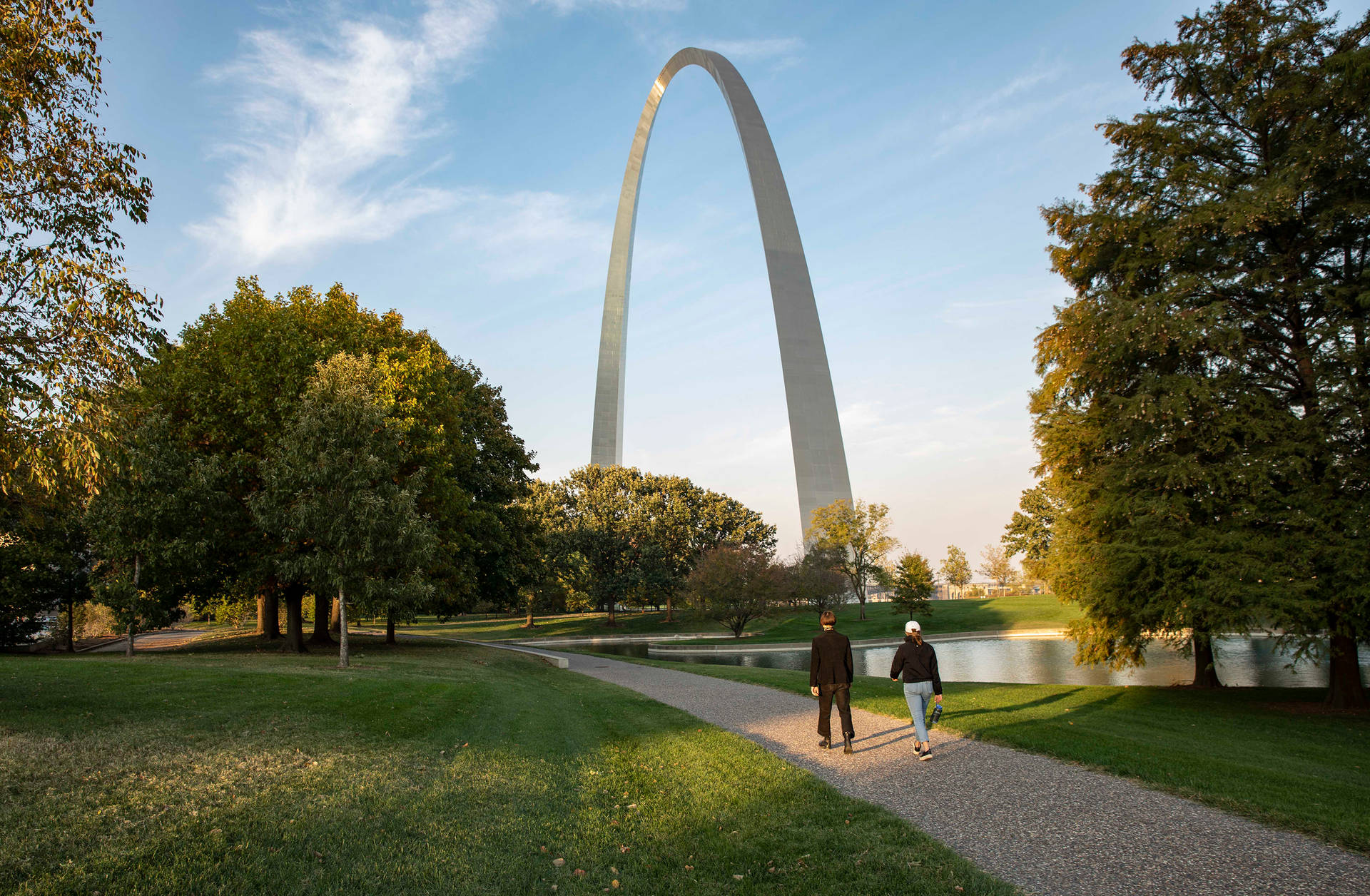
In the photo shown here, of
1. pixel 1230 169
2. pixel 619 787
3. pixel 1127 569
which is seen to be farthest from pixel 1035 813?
pixel 1230 169

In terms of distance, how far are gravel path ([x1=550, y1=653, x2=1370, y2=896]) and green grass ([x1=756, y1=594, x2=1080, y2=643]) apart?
31307 mm

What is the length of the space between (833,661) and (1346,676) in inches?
472

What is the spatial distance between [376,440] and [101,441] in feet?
35.2

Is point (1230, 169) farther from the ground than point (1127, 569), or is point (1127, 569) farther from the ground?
point (1230, 169)

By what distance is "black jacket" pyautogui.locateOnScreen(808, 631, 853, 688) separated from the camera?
891cm

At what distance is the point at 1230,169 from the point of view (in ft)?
51.9

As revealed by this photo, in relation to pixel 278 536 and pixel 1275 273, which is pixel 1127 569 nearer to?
pixel 1275 273

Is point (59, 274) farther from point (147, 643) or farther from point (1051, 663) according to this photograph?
point (147, 643)

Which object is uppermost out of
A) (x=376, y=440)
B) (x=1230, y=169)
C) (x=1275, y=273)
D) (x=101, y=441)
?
(x=1230, y=169)

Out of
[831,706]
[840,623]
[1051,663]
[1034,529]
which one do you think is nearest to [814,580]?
[840,623]

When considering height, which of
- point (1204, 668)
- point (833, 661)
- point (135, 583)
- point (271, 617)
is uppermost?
point (135, 583)

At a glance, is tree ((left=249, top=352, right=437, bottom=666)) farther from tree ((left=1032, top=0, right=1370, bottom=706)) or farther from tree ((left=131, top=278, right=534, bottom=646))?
tree ((left=1032, top=0, right=1370, bottom=706))

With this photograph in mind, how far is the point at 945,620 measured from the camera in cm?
5184

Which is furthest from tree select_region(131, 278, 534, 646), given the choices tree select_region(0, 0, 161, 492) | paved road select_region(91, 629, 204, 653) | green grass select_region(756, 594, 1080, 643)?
green grass select_region(756, 594, 1080, 643)
